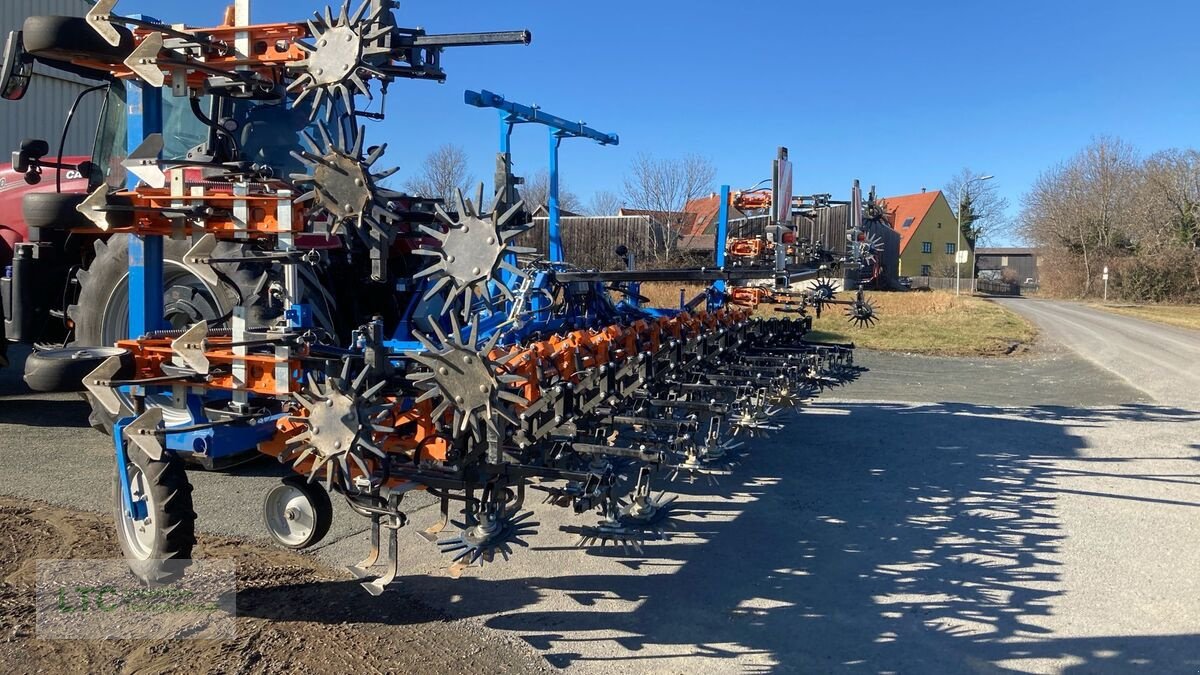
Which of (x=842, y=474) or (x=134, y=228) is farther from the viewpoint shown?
(x=842, y=474)

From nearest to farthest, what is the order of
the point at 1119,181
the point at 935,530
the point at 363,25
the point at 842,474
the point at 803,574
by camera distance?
the point at 363,25 < the point at 803,574 < the point at 935,530 < the point at 842,474 < the point at 1119,181

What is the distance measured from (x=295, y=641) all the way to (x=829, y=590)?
2765 mm

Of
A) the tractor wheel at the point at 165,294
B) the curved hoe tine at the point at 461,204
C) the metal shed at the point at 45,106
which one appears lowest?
the tractor wheel at the point at 165,294

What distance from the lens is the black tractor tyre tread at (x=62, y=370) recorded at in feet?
13.3

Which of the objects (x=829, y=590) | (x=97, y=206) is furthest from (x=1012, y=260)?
(x=97, y=206)

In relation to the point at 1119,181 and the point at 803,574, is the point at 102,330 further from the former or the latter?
the point at 1119,181

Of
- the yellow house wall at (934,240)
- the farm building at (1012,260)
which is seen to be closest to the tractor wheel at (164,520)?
the yellow house wall at (934,240)

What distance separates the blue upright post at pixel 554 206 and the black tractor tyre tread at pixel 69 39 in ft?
13.3

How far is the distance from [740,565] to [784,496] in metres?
1.59

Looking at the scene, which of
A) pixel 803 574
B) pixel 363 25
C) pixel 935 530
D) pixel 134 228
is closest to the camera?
pixel 363 25

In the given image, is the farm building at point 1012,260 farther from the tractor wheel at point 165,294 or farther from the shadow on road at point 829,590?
the tractor wheel at point 165,294

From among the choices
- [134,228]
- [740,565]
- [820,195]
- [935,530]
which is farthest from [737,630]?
[820,195]

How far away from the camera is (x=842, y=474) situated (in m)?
7.02

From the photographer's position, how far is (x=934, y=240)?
206 feet
